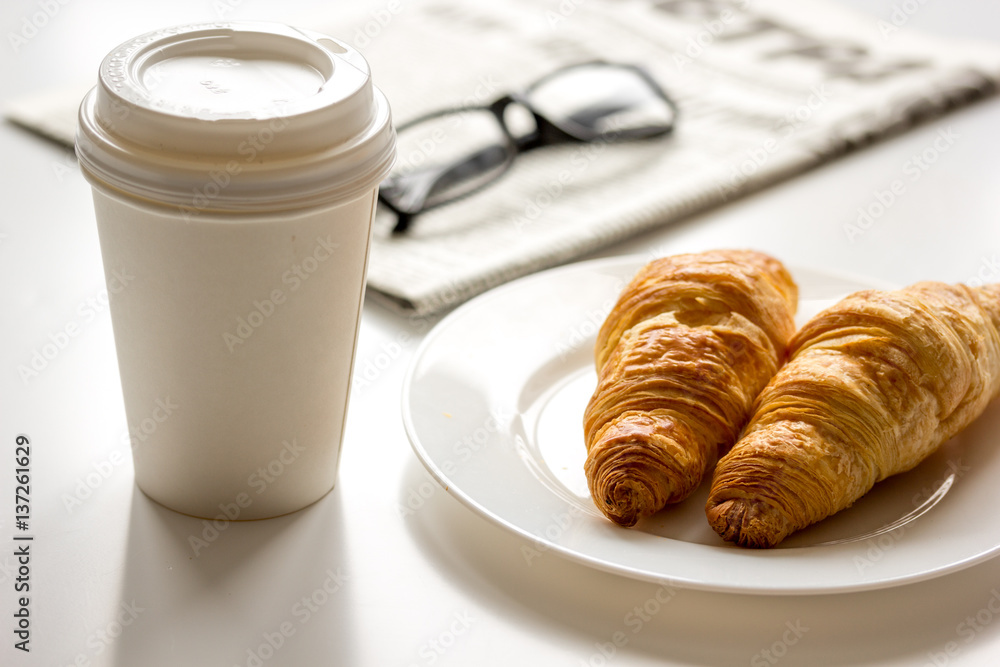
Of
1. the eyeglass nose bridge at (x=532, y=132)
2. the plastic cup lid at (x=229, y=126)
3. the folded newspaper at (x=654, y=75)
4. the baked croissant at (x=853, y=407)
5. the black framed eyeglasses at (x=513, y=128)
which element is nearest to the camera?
the plastic cup lid at (x=229, y=126)

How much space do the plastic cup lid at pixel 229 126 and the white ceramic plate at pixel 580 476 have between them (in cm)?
30

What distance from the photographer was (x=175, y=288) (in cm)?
86

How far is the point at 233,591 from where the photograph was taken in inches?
35.6

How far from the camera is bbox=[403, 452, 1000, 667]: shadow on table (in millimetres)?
855

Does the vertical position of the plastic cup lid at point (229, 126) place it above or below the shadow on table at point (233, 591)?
above

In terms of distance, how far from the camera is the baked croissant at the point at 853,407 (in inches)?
35.8

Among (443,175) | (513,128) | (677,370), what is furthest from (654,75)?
(677,370)

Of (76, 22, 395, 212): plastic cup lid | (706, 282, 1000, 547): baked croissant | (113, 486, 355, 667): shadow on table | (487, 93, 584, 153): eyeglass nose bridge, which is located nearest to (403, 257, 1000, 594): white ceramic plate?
(706, 282, 1000, 547): baked croissant

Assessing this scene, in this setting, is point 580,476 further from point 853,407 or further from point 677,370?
point 853,407

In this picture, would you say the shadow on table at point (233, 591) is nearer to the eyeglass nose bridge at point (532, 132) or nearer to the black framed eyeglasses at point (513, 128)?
the black framed eyeglasses at point (513, 128)

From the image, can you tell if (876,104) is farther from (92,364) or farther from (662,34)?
(92,364)

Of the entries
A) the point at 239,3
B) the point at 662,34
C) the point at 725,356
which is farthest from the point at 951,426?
the point at 239,3

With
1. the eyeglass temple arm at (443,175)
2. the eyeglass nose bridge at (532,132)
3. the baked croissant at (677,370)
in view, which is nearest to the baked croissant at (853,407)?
the baked croissant at (677,370)

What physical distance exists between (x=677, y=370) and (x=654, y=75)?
4.02 ft
